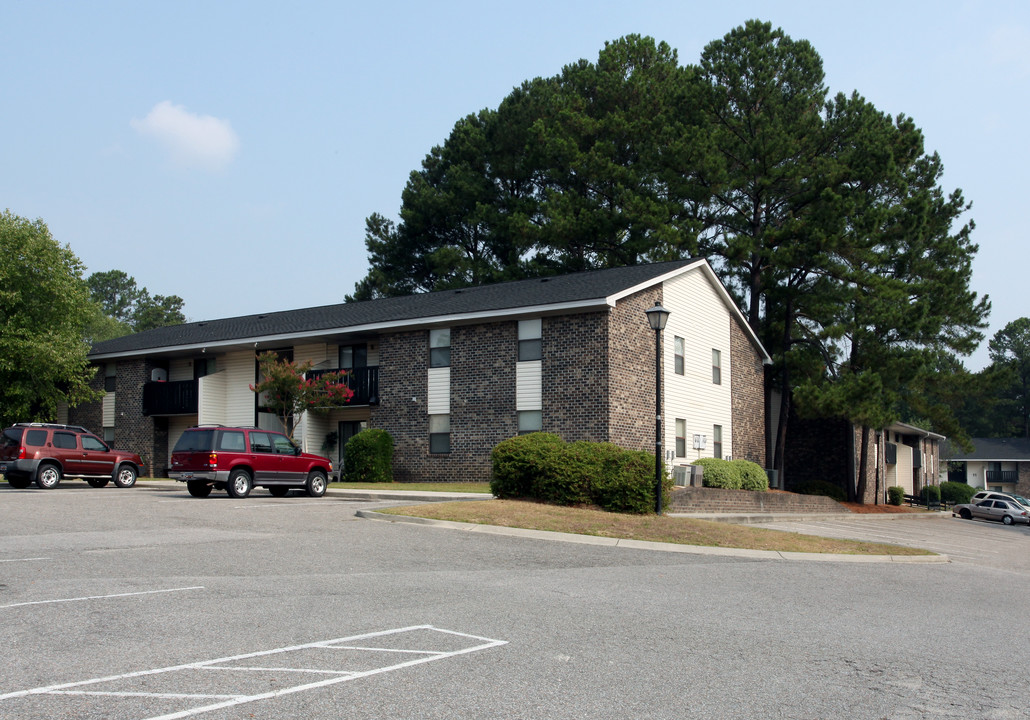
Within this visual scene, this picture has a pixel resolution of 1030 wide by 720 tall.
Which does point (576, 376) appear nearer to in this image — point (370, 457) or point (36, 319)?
point (370, 457)

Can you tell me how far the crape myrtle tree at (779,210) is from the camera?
3750 centimetres

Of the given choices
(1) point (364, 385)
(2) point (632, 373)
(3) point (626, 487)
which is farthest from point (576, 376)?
(3) point (626, 487)

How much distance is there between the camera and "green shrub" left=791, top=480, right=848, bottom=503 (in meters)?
40.8

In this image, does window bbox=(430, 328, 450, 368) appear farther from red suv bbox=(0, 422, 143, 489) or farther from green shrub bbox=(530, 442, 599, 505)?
green shrub bbox=(530, 442, 599, 505)

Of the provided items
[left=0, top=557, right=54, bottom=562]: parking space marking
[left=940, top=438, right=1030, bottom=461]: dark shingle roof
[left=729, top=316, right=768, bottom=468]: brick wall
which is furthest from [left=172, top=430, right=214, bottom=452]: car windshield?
[left=940, top=438, right=1030, bottom=461]: dark shingle roof

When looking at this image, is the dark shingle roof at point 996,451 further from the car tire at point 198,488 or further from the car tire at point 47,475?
the car tire at point 47,475

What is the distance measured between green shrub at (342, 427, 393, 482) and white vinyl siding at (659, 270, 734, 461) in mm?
9151

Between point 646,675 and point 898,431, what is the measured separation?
167 ft

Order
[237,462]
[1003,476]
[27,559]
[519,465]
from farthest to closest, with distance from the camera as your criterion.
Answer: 1. [1003,476]
2. [237,462]
3. [519,465]
4. [27,559]

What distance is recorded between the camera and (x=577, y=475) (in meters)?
19.6

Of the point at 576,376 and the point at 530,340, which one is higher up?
the point at 530,340

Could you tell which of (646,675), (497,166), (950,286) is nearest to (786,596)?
(646,675)

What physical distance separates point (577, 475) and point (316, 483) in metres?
8.37

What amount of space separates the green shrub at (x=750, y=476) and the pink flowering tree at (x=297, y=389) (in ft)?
43.8
